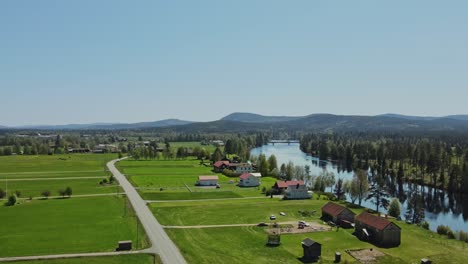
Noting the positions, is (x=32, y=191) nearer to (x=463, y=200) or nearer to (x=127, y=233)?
(x=127, y=233)

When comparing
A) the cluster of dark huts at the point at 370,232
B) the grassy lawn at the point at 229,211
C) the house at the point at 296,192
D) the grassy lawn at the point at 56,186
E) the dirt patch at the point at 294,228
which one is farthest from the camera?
the grassy lawn at the point at 56,186

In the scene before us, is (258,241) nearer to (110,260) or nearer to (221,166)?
(110,260)

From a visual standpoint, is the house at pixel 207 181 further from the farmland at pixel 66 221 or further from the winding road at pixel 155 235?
A: the winding road at pixel 155 235

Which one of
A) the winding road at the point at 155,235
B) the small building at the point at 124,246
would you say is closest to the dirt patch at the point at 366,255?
the winding road at the point at 155,235

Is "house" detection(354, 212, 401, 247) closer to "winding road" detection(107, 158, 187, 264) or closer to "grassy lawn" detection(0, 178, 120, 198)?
"winding road" detection(107, 158, 187, 264)

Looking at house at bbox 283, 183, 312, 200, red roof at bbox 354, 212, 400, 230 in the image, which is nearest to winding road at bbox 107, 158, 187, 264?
red roof at bbox 354, 212, 400, 230

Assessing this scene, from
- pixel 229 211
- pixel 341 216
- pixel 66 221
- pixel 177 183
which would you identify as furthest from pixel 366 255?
pixel 177 183

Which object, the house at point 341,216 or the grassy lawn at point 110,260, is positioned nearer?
the grassy lawn at point 110,260
